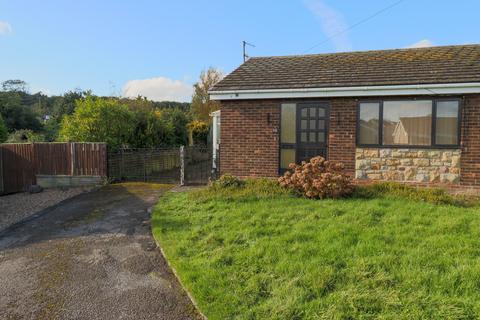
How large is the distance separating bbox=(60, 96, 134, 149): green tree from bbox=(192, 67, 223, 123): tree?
17992mm

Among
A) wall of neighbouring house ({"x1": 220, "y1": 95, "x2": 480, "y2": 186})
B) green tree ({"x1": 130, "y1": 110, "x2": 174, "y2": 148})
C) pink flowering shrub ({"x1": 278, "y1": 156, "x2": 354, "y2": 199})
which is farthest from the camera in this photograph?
green tree ({"x1": 130, "y1": 110, "x2": 174, "y2": 148})

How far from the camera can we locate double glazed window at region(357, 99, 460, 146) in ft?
28.8

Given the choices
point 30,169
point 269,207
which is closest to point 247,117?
point 269,207

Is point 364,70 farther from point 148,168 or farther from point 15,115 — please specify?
point 15,115

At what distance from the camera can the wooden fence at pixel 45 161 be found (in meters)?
11.9

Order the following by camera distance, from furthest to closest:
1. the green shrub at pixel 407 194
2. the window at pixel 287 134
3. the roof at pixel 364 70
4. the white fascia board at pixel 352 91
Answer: the window at pixel 287 134, the roof at pixel 364 70, the white fascia board at pixel 352 91, the green shrub at pixel 407 194

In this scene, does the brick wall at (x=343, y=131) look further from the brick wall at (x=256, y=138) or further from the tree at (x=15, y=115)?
the tree at (x=15, y=115)

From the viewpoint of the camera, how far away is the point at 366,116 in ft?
30.8

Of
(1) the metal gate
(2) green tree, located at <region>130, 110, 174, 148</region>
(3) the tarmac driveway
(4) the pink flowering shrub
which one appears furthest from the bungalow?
(2) green tree, located at <region>130, 110, 174, 148</region>

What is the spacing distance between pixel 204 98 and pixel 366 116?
83.6 ft

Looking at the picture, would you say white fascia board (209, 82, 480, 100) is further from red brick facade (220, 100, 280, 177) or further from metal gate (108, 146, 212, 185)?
metal gate (108, 146, 212, 185)

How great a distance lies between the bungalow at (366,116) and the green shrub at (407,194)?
1.23 metres

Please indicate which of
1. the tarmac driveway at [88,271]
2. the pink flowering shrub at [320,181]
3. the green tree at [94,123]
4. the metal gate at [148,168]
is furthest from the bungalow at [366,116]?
the green tree at [94,123]

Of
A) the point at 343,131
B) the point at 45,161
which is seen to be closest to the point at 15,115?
the point at 45,161
